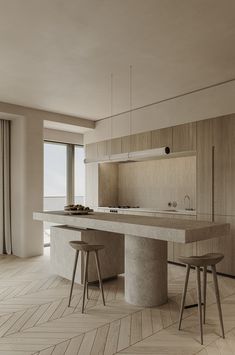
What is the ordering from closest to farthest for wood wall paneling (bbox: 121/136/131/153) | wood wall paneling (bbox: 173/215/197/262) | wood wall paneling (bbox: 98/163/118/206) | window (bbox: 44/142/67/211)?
wood wall paneling (bbox: 173/215/197/262) < wood wall paneling (bbox: 121/136/131/153) < wood wall paneling (bbox: 98/163/118/206) < window (bbox: 44/142/67/211)

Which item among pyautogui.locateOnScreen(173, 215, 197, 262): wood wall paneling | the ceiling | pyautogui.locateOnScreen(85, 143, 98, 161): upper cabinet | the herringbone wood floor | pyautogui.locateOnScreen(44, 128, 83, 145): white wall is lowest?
the herringbone wood floor

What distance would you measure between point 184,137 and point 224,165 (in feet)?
2.76

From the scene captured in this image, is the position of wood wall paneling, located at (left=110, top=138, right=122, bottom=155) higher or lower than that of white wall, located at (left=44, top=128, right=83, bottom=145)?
lower

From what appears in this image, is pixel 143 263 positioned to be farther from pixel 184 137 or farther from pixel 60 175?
pixel 60 175

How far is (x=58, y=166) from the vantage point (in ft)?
24.6

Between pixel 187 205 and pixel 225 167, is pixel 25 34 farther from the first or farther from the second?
pixel 187 205

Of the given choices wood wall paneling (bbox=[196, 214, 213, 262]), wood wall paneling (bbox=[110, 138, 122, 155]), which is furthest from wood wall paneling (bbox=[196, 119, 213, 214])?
wood wall paneling (bbox=[110, 138, 122, 155])

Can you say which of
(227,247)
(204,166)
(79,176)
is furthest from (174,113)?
(79,176)

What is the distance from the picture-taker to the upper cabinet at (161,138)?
530 cm

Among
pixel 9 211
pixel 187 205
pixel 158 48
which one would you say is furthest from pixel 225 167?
pixel 9 211

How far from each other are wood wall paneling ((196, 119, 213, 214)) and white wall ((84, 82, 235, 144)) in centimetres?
22

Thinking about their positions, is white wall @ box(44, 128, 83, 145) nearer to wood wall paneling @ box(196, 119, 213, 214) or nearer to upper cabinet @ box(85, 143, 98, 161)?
upper cabinet @ box(85, 143, 98, 161)

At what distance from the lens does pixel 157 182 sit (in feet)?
20.6

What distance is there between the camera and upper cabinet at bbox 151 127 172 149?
17.4ft
